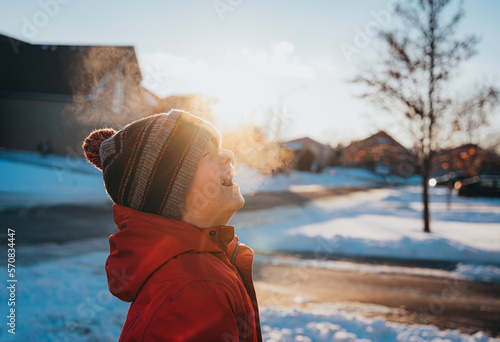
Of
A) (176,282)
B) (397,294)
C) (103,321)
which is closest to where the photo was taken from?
(176,282)

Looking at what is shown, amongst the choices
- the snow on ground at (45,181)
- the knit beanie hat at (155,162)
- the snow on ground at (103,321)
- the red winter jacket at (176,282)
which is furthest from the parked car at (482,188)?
the knit beanie hat at (155,162)

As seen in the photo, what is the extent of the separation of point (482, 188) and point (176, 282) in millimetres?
27228

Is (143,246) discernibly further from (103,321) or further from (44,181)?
(44,181)

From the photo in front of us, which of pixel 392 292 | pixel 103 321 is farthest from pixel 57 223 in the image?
pixel 392 292

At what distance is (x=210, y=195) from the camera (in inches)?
56.9

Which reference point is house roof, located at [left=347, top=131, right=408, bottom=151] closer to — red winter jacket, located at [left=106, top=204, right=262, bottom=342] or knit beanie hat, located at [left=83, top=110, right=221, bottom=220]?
knit beanie hat, located at [left=83, top=110, right=221, bottom=220]

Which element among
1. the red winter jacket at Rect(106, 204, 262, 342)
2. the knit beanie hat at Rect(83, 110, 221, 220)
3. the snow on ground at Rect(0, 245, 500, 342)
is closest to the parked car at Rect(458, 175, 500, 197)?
the snow on ground at Rect(0, 245, 500, 342)

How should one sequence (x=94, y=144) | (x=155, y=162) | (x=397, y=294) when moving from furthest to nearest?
(x=397, y=294) < (x=94, y=144) < (x=155, y=162)

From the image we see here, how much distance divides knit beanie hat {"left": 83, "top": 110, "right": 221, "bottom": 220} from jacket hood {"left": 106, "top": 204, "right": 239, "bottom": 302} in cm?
9

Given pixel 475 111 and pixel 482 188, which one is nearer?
pixel 475 111

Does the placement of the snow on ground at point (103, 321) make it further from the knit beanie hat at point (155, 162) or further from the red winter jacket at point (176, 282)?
the knit beanie hat at point (155, 162)

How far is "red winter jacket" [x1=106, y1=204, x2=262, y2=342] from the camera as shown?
3.41 feet

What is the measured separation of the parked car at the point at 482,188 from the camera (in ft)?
73.0

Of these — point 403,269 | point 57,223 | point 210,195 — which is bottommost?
point 403,269
